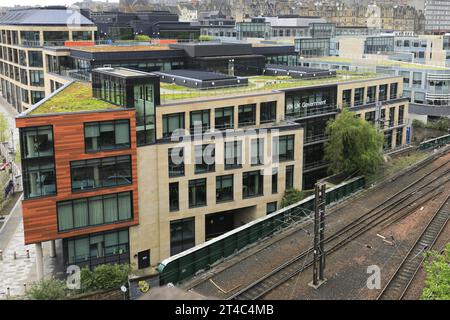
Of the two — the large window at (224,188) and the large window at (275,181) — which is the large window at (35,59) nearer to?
the large window at (224,188)

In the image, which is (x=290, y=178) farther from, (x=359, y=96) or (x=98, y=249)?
(x=98, y=249)

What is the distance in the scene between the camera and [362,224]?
1758 inches

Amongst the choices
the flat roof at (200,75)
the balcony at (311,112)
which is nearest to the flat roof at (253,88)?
the flat roof at (200,75)

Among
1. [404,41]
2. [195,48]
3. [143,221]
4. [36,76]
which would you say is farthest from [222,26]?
[143,221]

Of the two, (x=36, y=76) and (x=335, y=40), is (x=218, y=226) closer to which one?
(x=36, y=76)

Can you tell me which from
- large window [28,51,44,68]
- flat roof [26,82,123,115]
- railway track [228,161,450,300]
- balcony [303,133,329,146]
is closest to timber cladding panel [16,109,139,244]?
flat roof [26,82,123,115]

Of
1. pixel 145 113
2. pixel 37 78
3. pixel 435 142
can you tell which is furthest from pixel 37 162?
pixel 435 142

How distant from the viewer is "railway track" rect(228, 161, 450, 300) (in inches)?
1332

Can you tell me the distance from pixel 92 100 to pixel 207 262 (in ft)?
56.8

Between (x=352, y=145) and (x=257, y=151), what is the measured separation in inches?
450

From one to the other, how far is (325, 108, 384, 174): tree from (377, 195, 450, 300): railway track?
8.50m

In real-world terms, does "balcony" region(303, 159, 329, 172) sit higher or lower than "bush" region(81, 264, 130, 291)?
higher

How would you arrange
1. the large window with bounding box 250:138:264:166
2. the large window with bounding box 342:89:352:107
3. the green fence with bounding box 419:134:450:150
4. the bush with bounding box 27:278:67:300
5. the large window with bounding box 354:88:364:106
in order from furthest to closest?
the green fence with bounding box 419:134:450:150 < the large window with bounding box 354:88:364:106 < the large window with bounding box 342:89:352:107 < the large window with bounding box 250:138:264:166 < the bush with bounding box 27:278:67:300

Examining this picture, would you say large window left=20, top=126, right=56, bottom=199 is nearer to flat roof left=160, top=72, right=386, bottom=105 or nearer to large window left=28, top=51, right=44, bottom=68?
flat roof left=160, top=72, right=386, bottom=105
